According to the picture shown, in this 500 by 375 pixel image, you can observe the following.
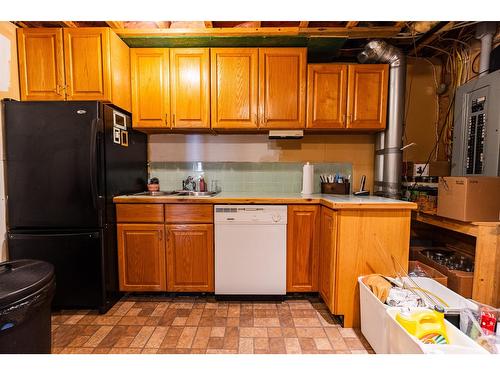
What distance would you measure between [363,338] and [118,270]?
193 centimetres

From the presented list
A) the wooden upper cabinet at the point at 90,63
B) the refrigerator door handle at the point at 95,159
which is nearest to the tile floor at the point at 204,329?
the refrigerator door handle at the point at 95,159

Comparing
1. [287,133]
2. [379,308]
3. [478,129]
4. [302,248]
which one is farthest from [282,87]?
[379,308]

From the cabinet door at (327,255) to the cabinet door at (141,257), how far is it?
1.30m

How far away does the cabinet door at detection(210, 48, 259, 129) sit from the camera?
2174mm

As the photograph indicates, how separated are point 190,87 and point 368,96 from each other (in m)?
1.62

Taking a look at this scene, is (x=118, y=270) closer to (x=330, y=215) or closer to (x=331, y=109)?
(x=330, y=215)

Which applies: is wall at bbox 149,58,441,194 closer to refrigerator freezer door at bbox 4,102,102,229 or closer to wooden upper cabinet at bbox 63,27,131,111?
wooden upper cabinet at bbox 63,27,131,111

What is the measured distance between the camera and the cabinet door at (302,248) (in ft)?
6.59

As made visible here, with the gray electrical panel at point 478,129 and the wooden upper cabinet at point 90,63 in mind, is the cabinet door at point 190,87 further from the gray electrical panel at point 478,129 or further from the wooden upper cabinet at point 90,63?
the gray electrical panel at point 478,129

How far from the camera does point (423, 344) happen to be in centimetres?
99

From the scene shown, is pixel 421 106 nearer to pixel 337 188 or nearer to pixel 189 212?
pixel 337 188

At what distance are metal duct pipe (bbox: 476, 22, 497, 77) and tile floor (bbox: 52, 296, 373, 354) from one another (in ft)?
7.36

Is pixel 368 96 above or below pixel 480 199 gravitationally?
above
